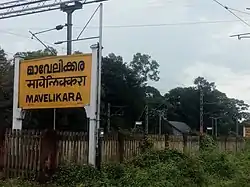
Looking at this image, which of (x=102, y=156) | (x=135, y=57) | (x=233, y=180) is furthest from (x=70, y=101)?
(x=135, y=57)

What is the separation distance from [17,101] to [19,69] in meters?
1.14

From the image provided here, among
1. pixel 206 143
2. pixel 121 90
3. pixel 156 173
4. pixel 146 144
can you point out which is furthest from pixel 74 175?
pixel 121 90

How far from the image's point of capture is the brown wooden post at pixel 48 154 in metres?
13.7

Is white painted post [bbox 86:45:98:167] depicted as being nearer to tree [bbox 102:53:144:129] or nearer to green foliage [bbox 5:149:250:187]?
green foliage [bbox 5:149:250:187]

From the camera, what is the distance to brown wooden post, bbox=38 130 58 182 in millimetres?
13742

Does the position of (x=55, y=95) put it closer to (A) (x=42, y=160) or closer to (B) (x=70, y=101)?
(B) (x=70, y=101)

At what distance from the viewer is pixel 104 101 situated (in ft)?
185

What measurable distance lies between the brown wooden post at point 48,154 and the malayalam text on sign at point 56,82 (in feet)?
5.13

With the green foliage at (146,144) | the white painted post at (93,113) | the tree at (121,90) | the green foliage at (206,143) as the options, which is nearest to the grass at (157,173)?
the green foliage at (146,144)

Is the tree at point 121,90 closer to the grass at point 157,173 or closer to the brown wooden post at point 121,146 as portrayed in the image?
the grass at point 157,173

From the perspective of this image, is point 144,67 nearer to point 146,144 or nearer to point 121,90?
point 121,90

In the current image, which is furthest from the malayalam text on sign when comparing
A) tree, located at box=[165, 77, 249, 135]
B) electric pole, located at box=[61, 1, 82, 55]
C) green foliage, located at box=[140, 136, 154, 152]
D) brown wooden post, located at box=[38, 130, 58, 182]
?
tree, located at box=[165, 77, 249, 135]

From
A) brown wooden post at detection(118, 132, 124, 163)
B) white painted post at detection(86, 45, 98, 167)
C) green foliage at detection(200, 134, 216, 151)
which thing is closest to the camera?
white painted post at detection(86, 45, 98, 167)

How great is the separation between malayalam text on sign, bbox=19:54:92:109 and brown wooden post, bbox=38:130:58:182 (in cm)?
156
